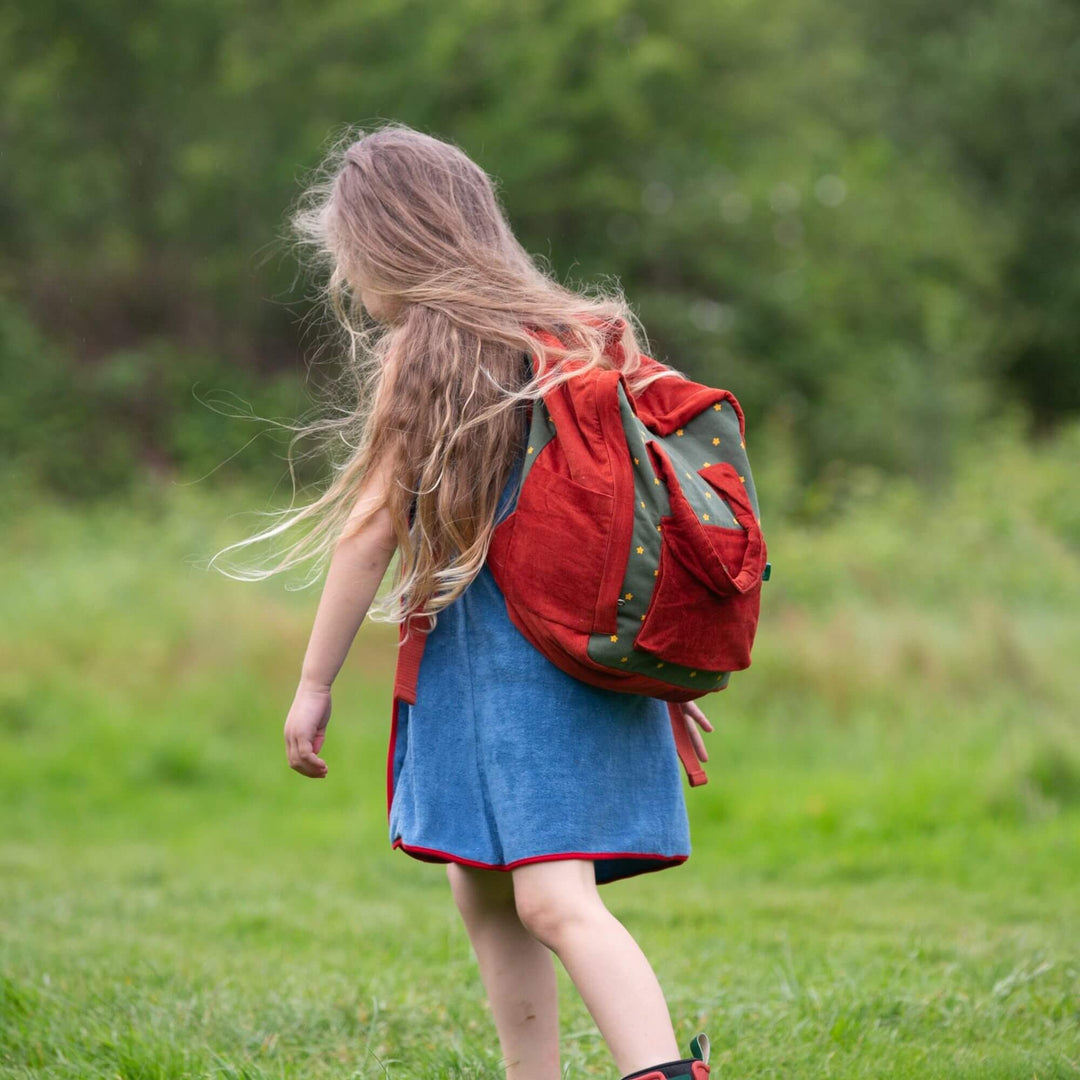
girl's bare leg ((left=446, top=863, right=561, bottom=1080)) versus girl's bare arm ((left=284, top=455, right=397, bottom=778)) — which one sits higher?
girl's bare arm ((left=284, top=455, right=397, bottom=778))

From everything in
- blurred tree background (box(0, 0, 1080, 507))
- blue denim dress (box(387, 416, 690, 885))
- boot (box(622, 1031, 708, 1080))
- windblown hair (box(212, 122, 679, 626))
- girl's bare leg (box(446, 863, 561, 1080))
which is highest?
blurred tree background (box(0, 0, 1080, 507))

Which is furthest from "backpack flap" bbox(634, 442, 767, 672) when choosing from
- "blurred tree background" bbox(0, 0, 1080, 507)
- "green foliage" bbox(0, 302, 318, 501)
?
"green foliage" bbox(0, 302, 318, 501)

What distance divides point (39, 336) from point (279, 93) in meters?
5.72

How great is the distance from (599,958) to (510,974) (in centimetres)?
43

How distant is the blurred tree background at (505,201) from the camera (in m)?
22.7

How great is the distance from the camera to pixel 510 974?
2.48 meters

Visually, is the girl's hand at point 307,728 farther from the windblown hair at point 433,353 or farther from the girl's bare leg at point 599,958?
the girl's bare leg at point 599,958

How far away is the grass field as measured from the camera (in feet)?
10.2

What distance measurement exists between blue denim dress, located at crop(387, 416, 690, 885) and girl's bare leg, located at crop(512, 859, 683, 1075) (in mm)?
38

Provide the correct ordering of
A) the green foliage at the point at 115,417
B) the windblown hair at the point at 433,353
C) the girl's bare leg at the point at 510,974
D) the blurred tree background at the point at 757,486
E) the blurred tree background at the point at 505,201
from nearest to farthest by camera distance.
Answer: the windblown hair at the point at 433,353 → the girl's bare leg at the point at 510,974 → the blurred tree background at the point at 757,486 → the green foliage at the point at 115,417 → the blurred tree background at the point at 505,201

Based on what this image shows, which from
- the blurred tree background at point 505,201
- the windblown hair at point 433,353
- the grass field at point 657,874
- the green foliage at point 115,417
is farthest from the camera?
the blurred tree background at point 505,201

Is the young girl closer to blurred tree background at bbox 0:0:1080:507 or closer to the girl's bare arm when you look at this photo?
the girl's bare arm

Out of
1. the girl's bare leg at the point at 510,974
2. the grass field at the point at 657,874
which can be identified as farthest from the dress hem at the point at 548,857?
the grass field at the point at 657,874

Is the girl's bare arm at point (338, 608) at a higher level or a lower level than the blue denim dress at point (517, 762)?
higher
